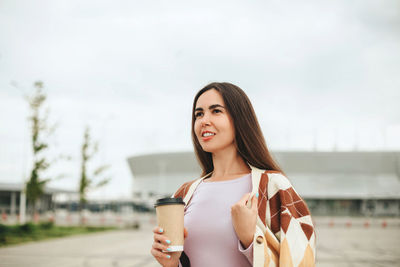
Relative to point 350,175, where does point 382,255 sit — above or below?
above

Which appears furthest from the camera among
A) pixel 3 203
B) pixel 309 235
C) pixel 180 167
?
pixel 180 167

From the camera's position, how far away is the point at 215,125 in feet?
7.15

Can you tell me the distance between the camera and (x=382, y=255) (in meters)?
11.8

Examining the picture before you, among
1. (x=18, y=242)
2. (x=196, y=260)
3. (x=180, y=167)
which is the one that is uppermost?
(x=196, y=260)

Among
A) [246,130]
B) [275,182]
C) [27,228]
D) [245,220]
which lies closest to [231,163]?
[246,130]

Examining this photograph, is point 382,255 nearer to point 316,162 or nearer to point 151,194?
point 316,162

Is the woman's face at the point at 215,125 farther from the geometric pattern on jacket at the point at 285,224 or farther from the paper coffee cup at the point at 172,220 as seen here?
the paper coffee cup at the point at 172,220

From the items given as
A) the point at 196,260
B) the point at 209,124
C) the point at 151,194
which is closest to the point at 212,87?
the point at 209,124

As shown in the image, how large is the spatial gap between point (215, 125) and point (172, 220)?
62 centimetres

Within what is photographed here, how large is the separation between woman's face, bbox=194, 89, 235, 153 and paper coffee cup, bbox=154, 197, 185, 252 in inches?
19.0

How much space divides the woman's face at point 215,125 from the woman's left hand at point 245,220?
1.58ft

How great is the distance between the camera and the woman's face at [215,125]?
218 centimetres

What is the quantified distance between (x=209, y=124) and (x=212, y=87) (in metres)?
0.26

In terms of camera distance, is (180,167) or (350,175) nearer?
(350,175)
